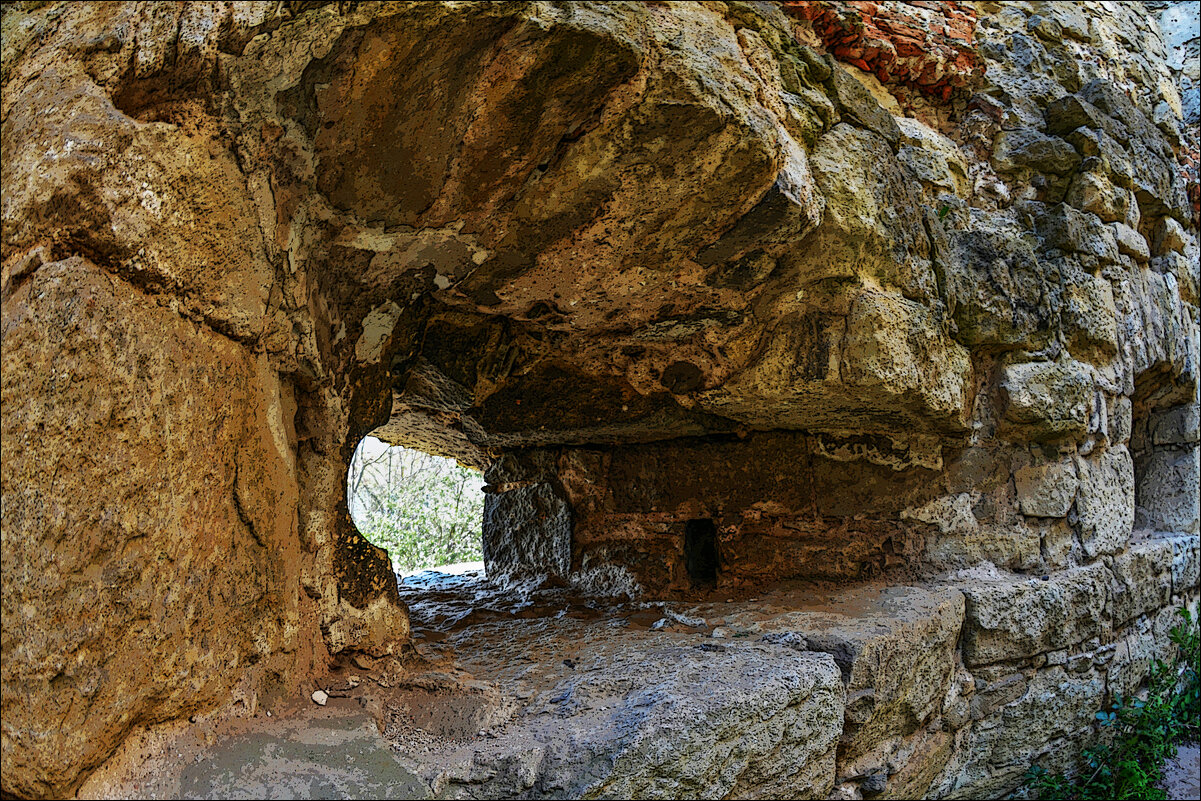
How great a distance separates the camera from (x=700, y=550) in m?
2.69

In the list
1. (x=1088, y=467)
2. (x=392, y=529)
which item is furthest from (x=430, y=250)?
(x=392, y=529)

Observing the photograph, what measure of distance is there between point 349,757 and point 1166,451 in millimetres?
3587

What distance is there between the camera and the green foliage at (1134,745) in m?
2.41

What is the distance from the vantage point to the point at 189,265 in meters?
1.20

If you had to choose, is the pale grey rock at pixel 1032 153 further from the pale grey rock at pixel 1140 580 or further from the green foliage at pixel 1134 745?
the green foliage at pixel 1134 745

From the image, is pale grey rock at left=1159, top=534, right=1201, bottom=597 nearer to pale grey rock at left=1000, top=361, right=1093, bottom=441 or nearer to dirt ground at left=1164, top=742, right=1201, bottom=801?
dirt ground at left=1164, top=742, right=1201, bottom=801

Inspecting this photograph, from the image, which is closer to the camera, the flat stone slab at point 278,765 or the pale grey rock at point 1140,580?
the flat stone slab at point 278,765

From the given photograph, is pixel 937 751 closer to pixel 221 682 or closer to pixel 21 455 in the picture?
pixel 221 682

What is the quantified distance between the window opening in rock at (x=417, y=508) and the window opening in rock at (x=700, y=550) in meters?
4.68

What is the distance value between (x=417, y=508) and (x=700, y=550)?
560 centimetres

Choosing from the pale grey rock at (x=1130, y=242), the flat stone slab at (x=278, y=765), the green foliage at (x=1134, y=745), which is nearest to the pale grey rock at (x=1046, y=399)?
the pale grey rock at (x=1130, y=242)

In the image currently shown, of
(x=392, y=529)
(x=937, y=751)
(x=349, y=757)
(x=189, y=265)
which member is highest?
(x=189, y=265)

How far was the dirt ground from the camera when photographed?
259cm

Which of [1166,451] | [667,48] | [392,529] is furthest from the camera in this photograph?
[392,529]
